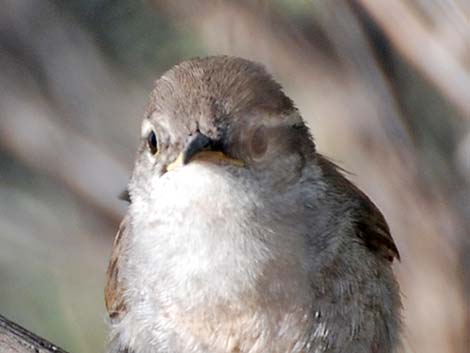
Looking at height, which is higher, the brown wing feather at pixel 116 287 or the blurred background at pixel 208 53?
the blurred background at pixel 208 53

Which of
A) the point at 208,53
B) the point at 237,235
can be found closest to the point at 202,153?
the point at 237,235

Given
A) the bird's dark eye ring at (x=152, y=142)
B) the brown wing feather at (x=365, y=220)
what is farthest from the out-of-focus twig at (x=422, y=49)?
the bird's dark eye ring at (x=152, y=142)

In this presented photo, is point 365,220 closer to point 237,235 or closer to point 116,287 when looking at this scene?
point 237,235

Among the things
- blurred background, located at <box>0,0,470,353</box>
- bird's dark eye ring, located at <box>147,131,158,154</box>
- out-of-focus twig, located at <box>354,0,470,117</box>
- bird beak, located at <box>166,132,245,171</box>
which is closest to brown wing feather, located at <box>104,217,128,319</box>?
bird's dark eye ring, located at <box>147,131,158,154</box>

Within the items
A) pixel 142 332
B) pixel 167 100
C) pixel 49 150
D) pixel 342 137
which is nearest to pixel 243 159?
pixel 167 100

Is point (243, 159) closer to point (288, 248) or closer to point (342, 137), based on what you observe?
point (288, 248)

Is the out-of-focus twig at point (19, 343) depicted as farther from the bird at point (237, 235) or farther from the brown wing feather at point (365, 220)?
the brown wing feather at point (365, 220)

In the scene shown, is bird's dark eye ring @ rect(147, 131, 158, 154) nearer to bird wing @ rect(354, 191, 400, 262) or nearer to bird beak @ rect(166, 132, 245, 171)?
bird beak @ rect(166, 132, 245, 171)
